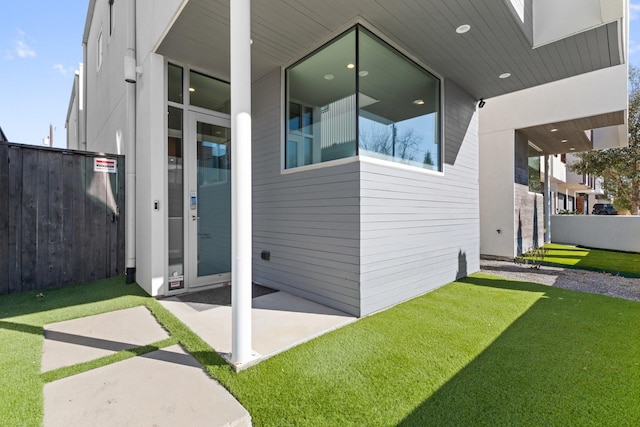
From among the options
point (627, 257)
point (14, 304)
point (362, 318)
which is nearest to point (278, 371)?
point (362, 318)

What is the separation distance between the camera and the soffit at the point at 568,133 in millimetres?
7051

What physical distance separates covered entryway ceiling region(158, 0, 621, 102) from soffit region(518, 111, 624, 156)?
10.9ft

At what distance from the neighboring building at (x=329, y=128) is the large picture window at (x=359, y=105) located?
0.9 inches

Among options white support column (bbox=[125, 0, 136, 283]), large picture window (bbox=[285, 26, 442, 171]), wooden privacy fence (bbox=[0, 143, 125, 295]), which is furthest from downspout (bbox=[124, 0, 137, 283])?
large picture window (bbox=[285, 26, 442, 171])

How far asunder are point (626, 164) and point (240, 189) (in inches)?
541

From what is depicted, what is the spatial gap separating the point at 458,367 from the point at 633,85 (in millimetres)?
13460

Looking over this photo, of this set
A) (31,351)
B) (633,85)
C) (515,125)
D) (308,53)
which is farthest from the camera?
(633,85)

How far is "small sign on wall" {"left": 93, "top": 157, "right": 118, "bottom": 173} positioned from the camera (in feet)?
15.2

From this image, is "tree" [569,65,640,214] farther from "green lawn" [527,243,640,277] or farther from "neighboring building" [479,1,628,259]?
"green lawn" [527,243,640,277]

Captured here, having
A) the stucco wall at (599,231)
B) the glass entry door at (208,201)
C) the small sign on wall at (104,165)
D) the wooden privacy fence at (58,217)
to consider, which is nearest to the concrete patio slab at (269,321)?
the glass entry door at (208,201)

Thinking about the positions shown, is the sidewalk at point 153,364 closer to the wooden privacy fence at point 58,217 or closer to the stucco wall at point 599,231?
the wooden privacy fence at point 58,217

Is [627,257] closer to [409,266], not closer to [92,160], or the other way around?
[409,266]

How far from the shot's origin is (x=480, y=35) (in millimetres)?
3691

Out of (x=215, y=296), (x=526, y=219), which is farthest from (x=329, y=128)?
(x=526, y=219)
